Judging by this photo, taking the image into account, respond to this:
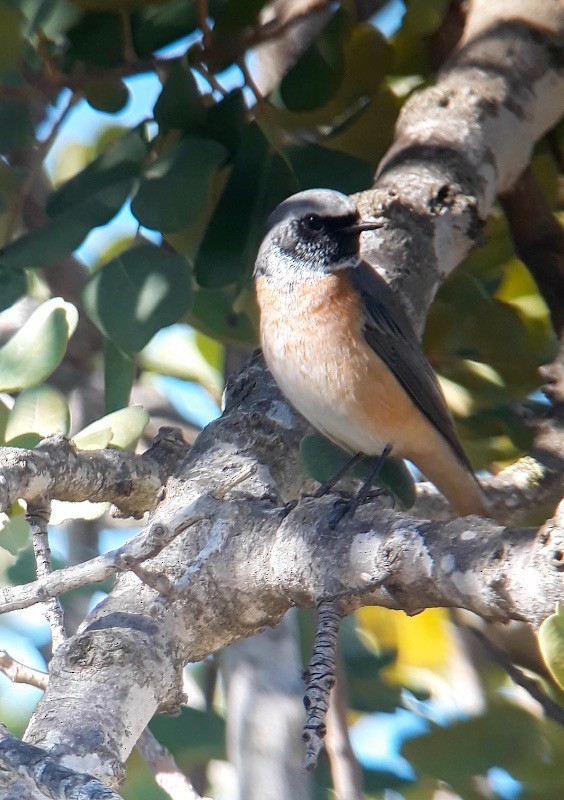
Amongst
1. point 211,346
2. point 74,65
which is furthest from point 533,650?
point 74,65

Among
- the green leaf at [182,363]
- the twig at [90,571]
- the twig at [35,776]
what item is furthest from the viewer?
the green leaf at [182,363]

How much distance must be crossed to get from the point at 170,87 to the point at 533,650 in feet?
7.44

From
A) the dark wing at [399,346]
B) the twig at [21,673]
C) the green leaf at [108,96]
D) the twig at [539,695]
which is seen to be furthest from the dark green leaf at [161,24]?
the twig at [539,695]

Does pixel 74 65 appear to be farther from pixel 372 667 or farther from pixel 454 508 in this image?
pixel 372 667

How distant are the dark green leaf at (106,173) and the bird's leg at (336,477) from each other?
1.00 metres

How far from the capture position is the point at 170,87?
2.91 metres

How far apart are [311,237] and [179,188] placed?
64 cm

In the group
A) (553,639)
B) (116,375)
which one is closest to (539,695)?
(553,639)

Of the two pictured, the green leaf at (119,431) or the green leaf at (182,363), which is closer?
the green leaf at (119,431)

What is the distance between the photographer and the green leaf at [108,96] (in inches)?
123

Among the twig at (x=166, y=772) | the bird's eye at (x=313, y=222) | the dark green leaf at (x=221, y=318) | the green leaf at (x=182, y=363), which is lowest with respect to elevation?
the green leaf at (x=182, y=363)

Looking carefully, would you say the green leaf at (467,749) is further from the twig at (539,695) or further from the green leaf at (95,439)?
the green leaf at (95,439)

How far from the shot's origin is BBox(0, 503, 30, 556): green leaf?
2575 millimetres

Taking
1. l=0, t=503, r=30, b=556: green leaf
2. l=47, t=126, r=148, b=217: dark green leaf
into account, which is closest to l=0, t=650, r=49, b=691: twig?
l=0, t=503, r=30, b=556: green leaf
